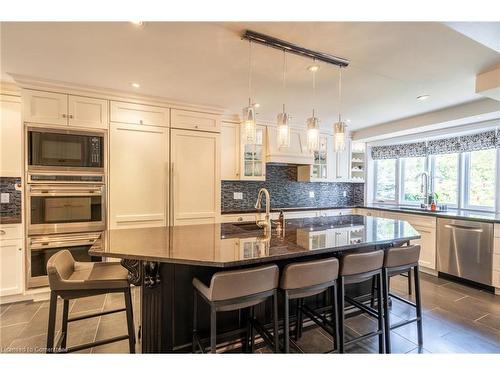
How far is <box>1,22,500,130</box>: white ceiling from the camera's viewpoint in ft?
5.40

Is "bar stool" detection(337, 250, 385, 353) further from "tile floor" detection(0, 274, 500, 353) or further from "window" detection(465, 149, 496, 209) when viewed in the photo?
"window" detection(465, 149, 496, 209)

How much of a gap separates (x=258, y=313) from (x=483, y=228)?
119 inches

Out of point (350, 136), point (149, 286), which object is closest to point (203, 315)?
point (149, 286)

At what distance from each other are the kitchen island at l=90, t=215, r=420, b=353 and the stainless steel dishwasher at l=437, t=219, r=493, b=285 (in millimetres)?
1789

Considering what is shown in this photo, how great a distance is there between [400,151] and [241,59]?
392 cm

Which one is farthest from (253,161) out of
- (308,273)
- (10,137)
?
(10,137)

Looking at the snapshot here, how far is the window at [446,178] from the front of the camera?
12.9 ft

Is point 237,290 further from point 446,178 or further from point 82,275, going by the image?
point 446,178

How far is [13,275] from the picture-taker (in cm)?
259

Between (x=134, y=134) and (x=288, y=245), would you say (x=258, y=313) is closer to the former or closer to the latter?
(x=288, y=245)

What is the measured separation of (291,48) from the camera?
1820mm

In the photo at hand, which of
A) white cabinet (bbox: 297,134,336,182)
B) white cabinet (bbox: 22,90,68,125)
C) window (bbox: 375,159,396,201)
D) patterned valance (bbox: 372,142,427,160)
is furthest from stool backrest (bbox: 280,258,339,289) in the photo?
window (bbox: 375,159,396,201)

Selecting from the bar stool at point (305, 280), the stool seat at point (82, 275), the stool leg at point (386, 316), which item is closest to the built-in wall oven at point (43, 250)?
the stool seat at point (82, 275)

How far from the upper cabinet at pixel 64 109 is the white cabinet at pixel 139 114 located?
4.4 inches
